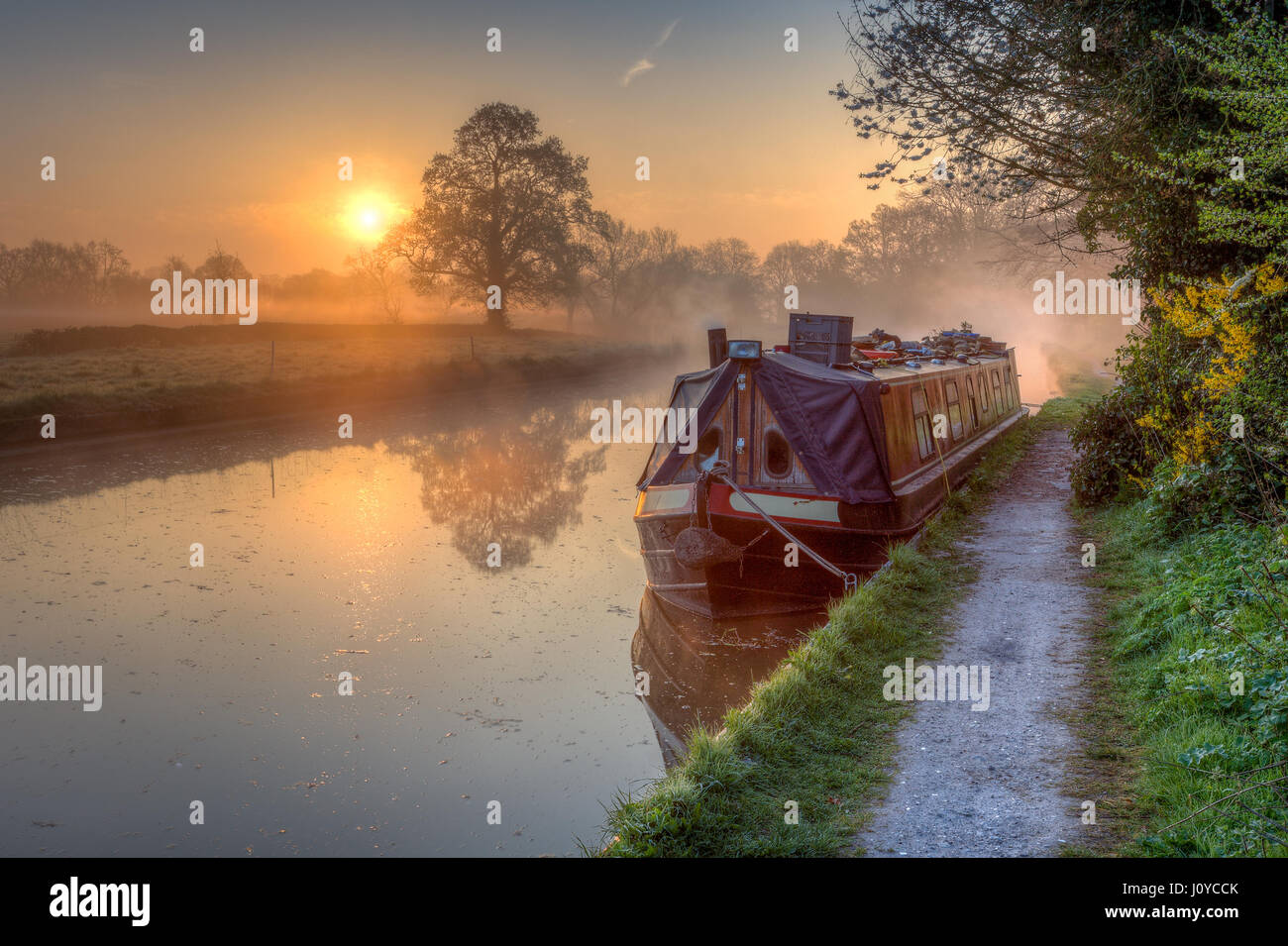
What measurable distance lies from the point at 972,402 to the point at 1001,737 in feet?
35.8

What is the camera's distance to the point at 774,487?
931cm

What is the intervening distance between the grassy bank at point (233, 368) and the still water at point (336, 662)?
4.20m

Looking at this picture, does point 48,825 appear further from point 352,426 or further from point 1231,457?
point 352,426

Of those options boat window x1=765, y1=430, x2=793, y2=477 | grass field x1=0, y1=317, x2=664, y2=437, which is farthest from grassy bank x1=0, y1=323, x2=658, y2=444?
boat window x1=765, y1=430, x2=793, y2=477

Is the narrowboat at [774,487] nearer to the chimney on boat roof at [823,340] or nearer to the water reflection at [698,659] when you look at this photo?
the water reflection at [698,659]

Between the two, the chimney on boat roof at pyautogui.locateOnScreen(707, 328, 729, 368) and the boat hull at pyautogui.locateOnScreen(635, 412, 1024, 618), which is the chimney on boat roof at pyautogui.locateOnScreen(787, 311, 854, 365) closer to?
the chimney on boat roof at pyautogui.locateOnScreen(707, 328, 729, 368)

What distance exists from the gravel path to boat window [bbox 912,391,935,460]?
2.87 m

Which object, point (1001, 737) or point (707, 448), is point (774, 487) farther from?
point (1001, 737)

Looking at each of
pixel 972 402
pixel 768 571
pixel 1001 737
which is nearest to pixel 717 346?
pixel 768 571

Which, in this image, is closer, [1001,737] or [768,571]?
[1001,737]

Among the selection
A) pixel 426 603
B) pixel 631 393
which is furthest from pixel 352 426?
pixel 426 603

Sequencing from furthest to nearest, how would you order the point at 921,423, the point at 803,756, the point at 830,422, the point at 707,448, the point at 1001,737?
the point at 921,423 → the point at 707,448 → the point at 830,422 → the point at 1001,737 → the point at 803,756

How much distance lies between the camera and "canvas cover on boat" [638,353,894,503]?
918cm

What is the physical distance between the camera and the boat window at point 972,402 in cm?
1454
